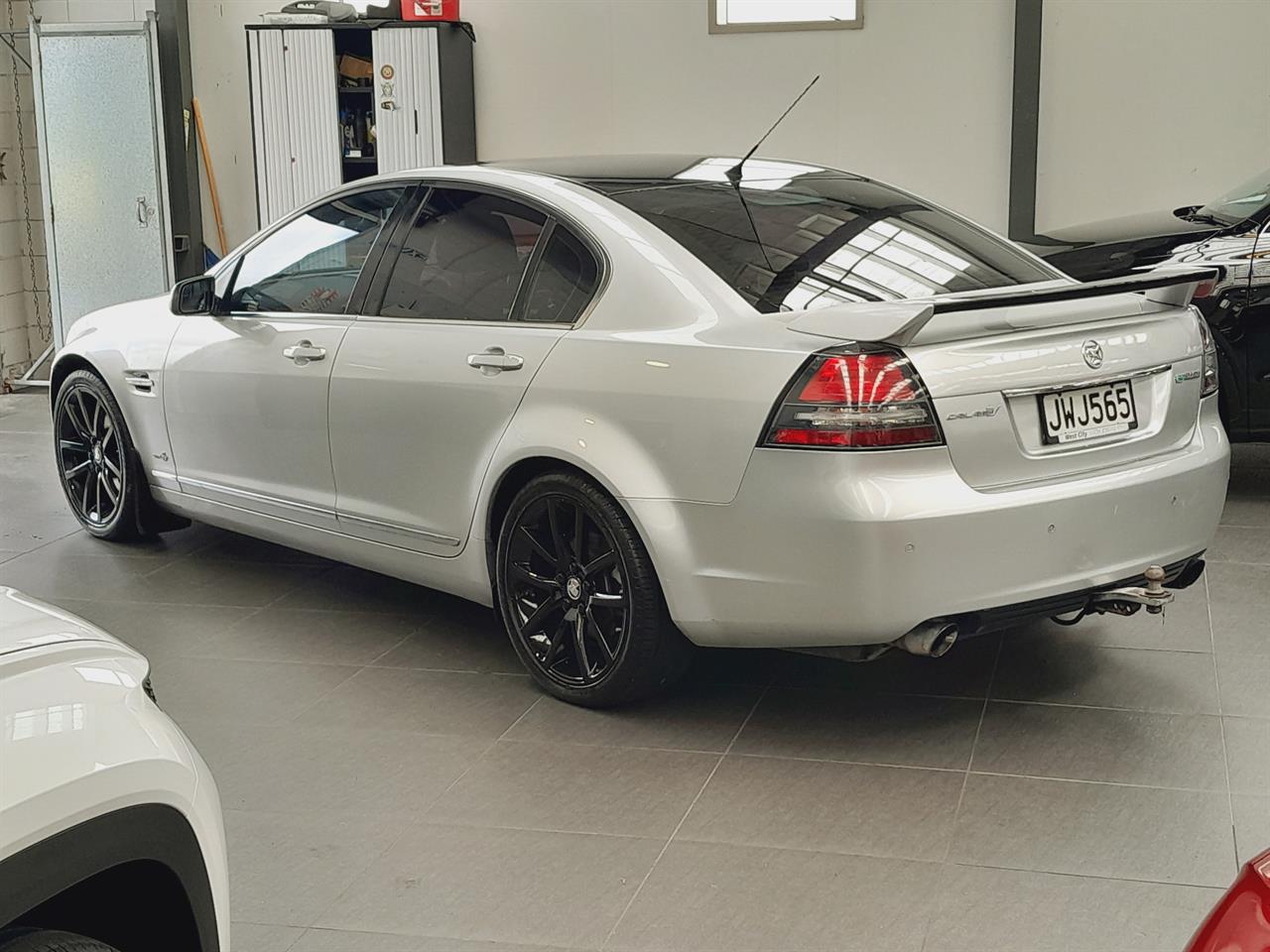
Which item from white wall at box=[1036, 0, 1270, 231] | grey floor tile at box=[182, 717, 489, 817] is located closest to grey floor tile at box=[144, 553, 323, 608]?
grey floor tile at box=[182, 717, 489, 817]

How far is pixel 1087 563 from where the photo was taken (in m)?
3.22

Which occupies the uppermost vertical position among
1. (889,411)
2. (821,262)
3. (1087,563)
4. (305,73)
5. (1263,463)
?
(305,73)

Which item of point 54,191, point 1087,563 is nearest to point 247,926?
point 1087,563

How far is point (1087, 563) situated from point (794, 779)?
80 cm

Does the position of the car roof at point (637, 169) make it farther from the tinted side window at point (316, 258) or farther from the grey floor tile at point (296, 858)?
the grey floor tile at point (296, 858)

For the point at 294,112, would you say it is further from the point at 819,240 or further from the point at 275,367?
the point at 819,240

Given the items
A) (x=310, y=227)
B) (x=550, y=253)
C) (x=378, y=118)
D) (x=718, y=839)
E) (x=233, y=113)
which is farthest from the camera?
(x=233, y=113)

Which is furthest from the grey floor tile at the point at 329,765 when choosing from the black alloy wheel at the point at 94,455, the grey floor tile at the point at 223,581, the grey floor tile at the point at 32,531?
the grey floor tile at the point at 32,531

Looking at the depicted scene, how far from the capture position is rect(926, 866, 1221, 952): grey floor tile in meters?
2.50

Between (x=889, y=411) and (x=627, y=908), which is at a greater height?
(x=889, y=411)

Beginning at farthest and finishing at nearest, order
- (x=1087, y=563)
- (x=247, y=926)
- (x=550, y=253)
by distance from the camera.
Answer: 1. (x=550, y=253)
2. (x=1087, y=563)
3. (x=247, y=926)

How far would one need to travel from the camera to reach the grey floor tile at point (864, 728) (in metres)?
3.35

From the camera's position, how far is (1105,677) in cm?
378

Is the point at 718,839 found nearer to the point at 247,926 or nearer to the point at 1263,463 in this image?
the point at 247,926
